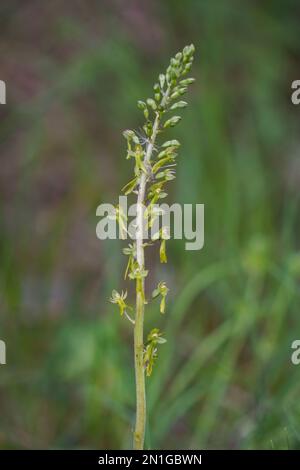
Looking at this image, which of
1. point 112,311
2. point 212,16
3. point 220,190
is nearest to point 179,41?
point 212,16

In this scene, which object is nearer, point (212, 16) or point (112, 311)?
point (112, 311)

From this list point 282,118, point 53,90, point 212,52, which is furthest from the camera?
point 282,118

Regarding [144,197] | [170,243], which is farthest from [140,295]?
[170,243]

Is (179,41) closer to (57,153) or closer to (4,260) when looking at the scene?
(57,153)

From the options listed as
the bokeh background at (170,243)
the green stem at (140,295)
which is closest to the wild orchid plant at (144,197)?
the green stem at (140,295)

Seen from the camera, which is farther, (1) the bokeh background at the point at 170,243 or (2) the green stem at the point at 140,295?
(1) the bokeh background at the point at 170,243

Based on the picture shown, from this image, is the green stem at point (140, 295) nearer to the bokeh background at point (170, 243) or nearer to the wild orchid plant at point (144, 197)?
the wild orchid plant at point (144, 197)

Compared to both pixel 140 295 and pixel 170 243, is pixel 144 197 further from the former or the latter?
pixel 170 243

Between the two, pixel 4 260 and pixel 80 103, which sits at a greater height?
pixel 80 103
